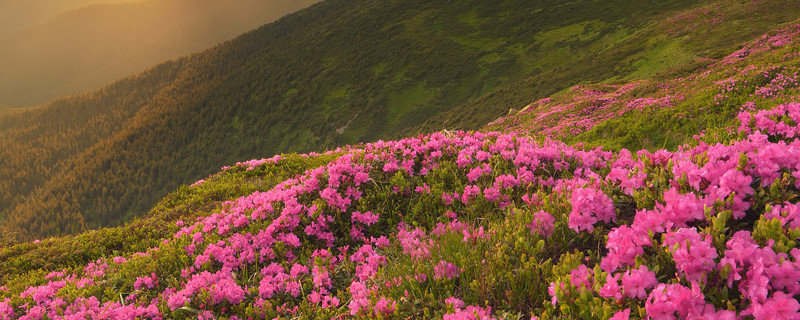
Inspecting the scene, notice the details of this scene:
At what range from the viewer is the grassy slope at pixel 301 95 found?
257ft

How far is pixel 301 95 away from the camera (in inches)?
3888

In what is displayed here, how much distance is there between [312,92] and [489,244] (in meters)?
98.5

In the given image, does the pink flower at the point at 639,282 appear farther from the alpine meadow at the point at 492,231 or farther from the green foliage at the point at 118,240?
the green foliage at the point at 118,240

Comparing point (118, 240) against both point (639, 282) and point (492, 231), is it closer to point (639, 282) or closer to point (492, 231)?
point (492, 231)

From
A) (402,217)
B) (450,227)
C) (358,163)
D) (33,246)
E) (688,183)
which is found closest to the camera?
(688,183)

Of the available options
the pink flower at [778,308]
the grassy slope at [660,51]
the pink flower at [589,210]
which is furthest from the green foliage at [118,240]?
the grassy slope at [660,51]

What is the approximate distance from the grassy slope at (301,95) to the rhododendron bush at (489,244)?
171ft

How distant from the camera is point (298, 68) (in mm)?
108500

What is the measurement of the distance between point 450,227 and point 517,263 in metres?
1.16

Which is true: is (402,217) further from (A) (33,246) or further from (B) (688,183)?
(A) (33,246)

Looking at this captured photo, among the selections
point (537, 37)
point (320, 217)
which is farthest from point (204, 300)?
point (537, 37)

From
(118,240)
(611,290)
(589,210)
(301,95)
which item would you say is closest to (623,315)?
(611,290)

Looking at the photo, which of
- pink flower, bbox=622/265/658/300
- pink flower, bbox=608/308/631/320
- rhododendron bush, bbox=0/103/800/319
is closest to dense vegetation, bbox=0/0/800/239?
rhododendron bush, bbox=0/103/800/319

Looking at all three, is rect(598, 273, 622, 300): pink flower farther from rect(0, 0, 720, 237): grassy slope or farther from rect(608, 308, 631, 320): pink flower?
rect(0, 0, 720, 237): grassy slope
